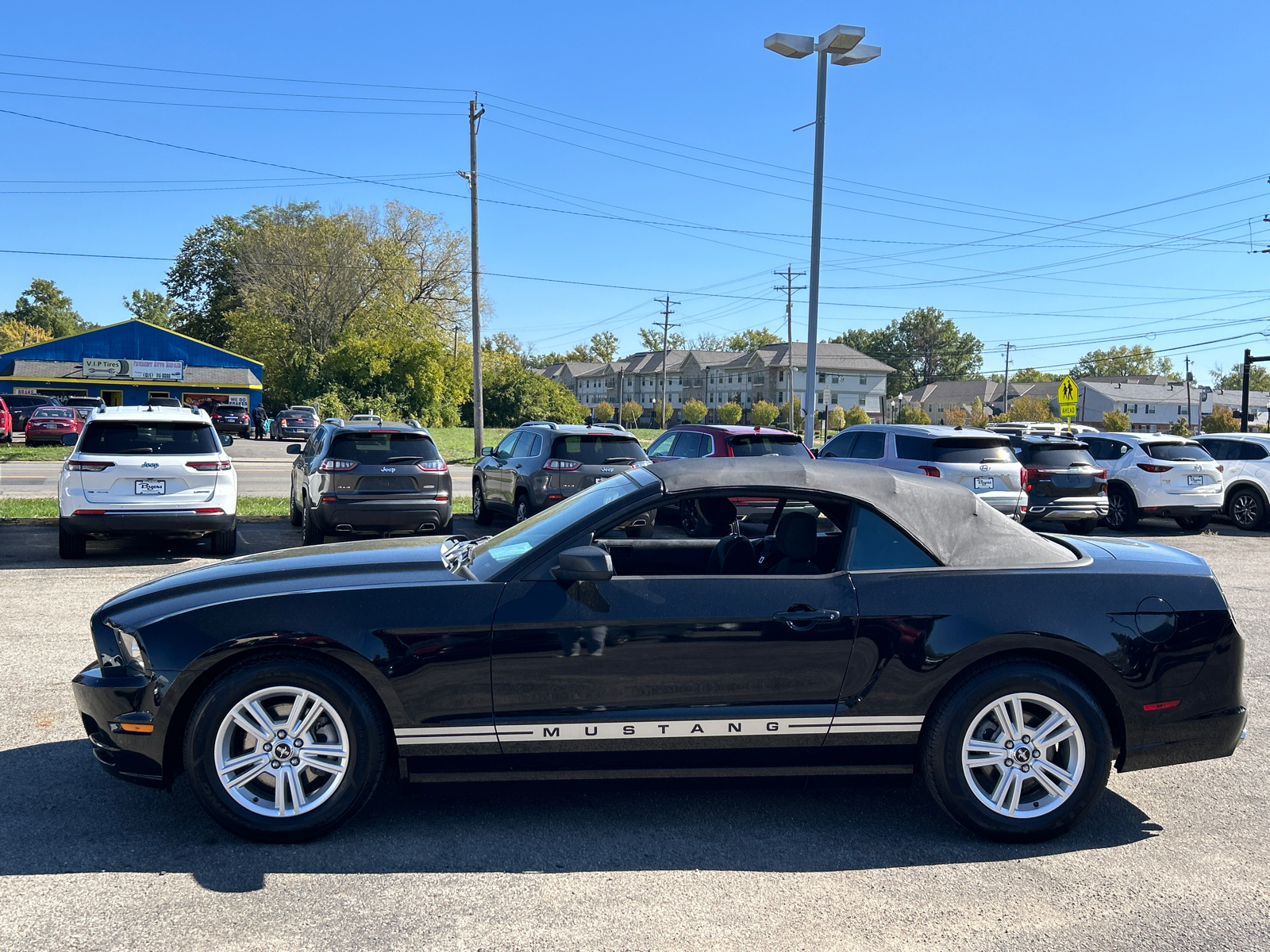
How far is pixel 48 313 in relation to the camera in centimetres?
13412

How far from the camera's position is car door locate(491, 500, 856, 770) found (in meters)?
3.74

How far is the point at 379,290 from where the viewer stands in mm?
69188

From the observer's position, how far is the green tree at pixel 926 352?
14600cm

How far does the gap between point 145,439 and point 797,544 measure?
8567mm

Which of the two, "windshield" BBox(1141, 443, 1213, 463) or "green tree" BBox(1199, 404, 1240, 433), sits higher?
"green tree" BBox(1199, 404, 1240, 433)

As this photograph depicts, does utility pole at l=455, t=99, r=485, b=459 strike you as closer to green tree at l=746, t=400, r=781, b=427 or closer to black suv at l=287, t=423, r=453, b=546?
black suv at l=287, t=423, r=453, b=546

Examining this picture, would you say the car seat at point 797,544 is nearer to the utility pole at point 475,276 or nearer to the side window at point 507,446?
the side window at point 507,446

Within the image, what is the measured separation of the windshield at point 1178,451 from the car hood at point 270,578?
585 inches

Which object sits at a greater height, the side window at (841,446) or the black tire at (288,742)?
the side window at (841,446)

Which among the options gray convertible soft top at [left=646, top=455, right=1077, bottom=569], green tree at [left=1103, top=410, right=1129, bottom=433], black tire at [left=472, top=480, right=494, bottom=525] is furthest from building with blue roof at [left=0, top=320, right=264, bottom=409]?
gray convertible soft top at [left=646, top=455, right=1077, bottom=569]

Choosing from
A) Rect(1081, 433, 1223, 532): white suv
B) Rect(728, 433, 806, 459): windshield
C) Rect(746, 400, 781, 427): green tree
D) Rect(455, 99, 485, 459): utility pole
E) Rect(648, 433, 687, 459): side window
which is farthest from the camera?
Rect(746, 400, 781, 427): green tree

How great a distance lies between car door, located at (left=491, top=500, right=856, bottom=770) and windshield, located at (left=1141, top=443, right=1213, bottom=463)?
1439 centimetres

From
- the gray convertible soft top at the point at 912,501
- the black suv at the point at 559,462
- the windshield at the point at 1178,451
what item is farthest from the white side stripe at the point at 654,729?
the windshield at the point at 1178,451

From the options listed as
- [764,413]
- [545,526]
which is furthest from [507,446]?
[764,413]
